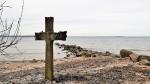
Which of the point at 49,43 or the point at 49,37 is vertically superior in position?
the point at 49,37

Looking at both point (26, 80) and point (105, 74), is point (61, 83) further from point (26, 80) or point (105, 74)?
point (105, 74)

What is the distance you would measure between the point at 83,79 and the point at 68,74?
121 centimetres

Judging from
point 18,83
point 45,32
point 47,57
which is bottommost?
point 18,83

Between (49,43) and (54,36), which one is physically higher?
(54,36)

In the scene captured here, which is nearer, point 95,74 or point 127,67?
point 95,74

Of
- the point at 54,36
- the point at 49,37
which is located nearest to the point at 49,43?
the point at 49,37

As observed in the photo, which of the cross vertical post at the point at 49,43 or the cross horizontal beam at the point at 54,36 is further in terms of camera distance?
the cross vertical post at the point at 49,43

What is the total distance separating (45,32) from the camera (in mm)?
14109

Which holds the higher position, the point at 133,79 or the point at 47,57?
the point at 47,57

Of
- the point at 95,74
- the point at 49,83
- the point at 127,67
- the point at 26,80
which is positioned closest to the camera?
the point at 49,83

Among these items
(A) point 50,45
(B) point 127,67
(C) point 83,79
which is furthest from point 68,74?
(B) point 127,67

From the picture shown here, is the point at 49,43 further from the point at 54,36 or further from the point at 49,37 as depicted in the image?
the point at 54,36

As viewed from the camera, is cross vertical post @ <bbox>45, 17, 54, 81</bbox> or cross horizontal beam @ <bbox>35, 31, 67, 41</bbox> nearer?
cross horizontal beam @ <bbox>35, 31, 67, 41</bbox>

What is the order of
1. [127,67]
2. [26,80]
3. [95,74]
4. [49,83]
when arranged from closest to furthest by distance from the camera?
[49,83]
[26,80]
[95,74]
[127,67]
